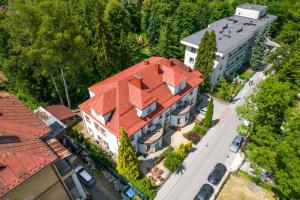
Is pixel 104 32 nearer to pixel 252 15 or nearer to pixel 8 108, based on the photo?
pixel 8 108

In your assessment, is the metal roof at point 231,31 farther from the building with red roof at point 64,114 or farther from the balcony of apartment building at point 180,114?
the building with red roof at point 64,114

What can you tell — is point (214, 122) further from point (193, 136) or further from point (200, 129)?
point (193, 136)

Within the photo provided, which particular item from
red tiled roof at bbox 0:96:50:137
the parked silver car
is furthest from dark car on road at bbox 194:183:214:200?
red tiled roof at bbox 0:96:50:137

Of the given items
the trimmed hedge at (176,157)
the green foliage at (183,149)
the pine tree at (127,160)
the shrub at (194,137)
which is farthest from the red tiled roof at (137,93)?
the shrub at (194,137)


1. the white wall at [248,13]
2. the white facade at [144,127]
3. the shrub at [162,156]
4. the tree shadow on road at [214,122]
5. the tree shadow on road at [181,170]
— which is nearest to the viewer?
the tree shadow on road at [181,170]

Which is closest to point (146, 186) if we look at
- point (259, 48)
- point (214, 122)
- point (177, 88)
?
point (177, 88)

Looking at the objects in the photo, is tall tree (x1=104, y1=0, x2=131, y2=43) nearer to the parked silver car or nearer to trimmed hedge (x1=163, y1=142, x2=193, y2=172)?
trimmed hedge (x1=163, y1=142, x2=193, y2=172)
